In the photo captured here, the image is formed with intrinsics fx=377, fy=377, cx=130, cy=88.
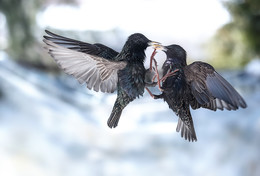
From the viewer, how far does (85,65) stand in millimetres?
234

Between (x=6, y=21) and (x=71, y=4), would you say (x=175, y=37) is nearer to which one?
(x=71, y=4)

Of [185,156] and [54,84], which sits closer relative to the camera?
[54,84]

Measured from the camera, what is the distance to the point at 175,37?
311cm

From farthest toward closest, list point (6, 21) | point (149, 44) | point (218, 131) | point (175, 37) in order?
point (175, 37) → point (218, 131) → point (6, 21) → point (149, 44)

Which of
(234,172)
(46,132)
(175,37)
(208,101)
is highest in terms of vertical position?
(175,37)

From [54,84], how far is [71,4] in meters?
0.76

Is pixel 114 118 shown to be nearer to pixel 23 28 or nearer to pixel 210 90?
pixel 210 90

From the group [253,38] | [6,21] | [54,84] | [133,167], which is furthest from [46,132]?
[253,38]

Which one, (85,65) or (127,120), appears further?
(127,120)

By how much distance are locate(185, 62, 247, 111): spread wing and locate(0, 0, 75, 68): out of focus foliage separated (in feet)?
6.55

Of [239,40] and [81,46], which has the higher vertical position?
[239,40]

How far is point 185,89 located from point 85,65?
7 centimetres

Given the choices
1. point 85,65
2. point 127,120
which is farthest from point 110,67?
point 127,120

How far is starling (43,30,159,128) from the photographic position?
8.6 inches
